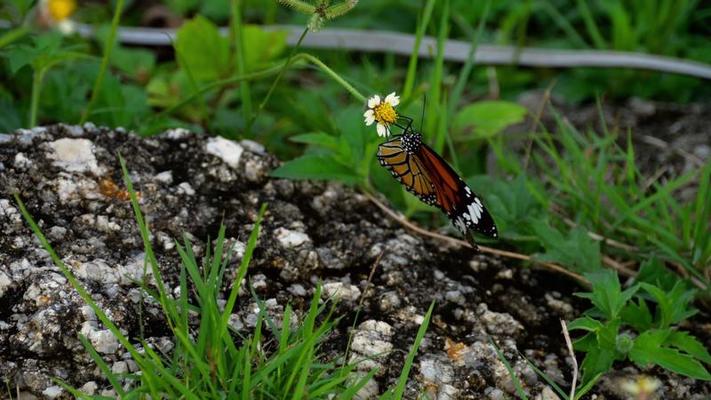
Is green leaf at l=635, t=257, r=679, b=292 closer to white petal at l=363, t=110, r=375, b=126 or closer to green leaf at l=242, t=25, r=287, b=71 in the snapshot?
white petal at l=363, t=110, r=375, b=126

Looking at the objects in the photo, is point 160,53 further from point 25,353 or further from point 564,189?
point 25,353

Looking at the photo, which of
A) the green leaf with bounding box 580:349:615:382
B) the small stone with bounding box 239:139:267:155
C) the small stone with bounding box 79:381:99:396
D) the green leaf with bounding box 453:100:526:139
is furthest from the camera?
the green leaf with bounding box 453:100:526:139

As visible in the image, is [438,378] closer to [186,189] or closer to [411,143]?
[411,143]


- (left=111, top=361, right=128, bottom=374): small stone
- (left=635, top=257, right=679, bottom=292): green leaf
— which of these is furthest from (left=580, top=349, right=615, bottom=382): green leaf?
(left=111, top=361, right=128, bottom=374): small stone

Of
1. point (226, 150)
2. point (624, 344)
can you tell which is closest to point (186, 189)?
point (226, 150)

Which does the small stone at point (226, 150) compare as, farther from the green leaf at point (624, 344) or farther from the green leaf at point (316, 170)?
the green leaf at point (624, 344)

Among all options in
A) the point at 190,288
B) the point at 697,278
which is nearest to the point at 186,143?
the point at 190,288
